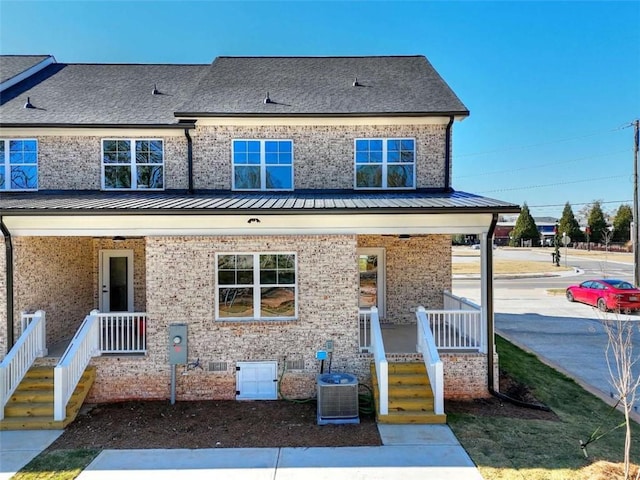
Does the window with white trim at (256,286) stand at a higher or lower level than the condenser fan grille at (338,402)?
higher

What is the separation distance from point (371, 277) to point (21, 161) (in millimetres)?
10228

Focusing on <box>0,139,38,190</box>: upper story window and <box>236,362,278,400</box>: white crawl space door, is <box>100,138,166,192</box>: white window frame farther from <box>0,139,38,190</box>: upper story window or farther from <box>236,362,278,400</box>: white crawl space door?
<box>236,362,278,400</box>: white crawl space door

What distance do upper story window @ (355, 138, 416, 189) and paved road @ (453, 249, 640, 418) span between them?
577 cm

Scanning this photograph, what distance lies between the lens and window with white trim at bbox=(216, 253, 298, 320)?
28.9 ft

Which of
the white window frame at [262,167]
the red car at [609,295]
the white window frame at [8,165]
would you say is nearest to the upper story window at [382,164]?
the white window frame at [262,167]

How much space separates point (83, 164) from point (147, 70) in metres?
5.55

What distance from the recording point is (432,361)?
780cm

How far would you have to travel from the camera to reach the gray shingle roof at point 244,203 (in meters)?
8.22

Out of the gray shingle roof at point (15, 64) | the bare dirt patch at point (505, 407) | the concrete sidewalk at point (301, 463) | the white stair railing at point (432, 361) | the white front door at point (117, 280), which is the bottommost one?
the bare dirt patch at point (505, 407)

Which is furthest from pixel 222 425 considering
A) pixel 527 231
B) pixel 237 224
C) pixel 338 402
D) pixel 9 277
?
pixel 527 231

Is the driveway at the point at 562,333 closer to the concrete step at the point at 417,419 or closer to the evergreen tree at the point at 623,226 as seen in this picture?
the concrete step at the point at 417,419

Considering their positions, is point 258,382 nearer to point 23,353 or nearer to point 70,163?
point 23,353

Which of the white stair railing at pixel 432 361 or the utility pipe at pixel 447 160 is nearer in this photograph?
the white stair railing at pixel 432 361

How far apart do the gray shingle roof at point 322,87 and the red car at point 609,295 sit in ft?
42.8
